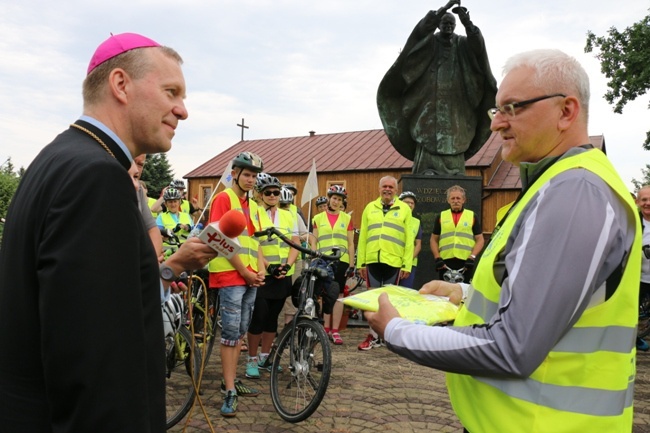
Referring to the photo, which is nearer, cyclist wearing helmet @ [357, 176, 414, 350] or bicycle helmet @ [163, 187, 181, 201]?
cyclist wearing helmet @ [357, 176, 414, 350]

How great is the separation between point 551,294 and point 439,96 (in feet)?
35.1

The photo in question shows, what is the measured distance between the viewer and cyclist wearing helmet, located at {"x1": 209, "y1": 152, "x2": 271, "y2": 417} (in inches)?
197

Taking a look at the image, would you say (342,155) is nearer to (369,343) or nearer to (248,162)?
(369,343)

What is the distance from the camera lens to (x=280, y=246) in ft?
22.2

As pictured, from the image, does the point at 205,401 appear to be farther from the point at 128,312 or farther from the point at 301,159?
the point at 301,159

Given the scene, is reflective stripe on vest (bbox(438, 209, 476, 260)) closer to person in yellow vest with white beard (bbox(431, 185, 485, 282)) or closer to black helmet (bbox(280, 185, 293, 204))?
person in yellow vest with white beard (bbox(431, 185, 485, 282))

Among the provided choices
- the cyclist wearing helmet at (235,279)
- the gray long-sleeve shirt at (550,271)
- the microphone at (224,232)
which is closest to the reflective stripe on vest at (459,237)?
the cyclist wearing helmet at (235,279)

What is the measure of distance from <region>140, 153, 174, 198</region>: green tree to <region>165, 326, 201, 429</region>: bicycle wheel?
41.5 metres

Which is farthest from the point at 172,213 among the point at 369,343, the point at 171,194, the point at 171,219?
the point at 369,343

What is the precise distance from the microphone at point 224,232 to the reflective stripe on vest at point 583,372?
1.11 metres

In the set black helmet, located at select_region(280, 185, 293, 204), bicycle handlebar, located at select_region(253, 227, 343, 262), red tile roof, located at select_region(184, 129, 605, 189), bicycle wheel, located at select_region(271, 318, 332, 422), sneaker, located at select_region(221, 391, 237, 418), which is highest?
red tile roof, located at select_region(184, 129, 605, 189)

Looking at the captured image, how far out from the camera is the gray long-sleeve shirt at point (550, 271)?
4.67 ft

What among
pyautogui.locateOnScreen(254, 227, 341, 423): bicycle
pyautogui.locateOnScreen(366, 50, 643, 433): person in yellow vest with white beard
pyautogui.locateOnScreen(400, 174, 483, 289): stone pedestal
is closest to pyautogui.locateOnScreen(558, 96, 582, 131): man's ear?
pyautogui.locateOnScreen(366, 50, 643, 433): person in yellow vest with white beard

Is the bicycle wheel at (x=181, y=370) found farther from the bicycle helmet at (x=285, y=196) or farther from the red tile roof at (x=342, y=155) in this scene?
the red tile roof at (x=342, y=155)
